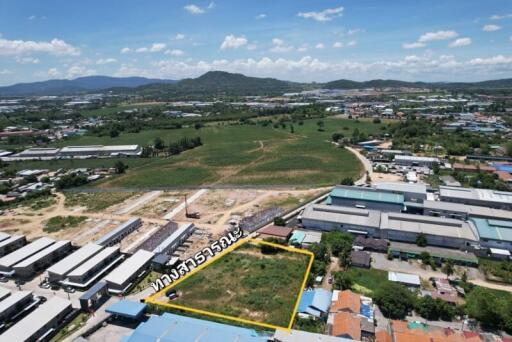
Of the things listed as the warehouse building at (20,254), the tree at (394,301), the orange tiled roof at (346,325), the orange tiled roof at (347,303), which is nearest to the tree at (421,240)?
the tree at (394,301)

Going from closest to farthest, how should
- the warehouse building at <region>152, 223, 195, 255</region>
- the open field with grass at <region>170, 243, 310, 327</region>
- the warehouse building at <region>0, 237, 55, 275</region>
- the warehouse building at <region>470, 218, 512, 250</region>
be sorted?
1. the open field with grass at <region>170, 243, 310, 327</region>
2. the warehouse building at <region>0, 237, 55, 275</region>
3. the warehouse building at <region>470, 218, 512, 250</region>
4. the warehouse building at <region>152, 223, 195, 255</region>

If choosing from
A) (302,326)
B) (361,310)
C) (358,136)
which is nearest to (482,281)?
(361,310)

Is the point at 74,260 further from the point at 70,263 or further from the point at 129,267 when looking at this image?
the point at 129,267

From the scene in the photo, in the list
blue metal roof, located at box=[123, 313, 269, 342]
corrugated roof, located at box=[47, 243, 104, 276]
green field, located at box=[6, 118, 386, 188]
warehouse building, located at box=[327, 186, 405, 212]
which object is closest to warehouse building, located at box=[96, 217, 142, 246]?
corrugated roof, located at box=[47, 243, 104, 276]

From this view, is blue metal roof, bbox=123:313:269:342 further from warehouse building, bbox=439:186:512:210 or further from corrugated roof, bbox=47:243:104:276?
warehouse building, bbox=439:186:512:210

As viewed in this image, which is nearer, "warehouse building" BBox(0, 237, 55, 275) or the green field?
"warehouse building" BBox(0, 237, 55, 275)

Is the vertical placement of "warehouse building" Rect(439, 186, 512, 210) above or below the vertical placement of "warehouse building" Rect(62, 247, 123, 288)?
above

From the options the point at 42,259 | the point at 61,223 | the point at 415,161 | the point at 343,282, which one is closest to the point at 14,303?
the point at 42,259

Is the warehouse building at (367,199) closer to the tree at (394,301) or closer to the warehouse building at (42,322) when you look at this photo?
the tree at (394,301)
